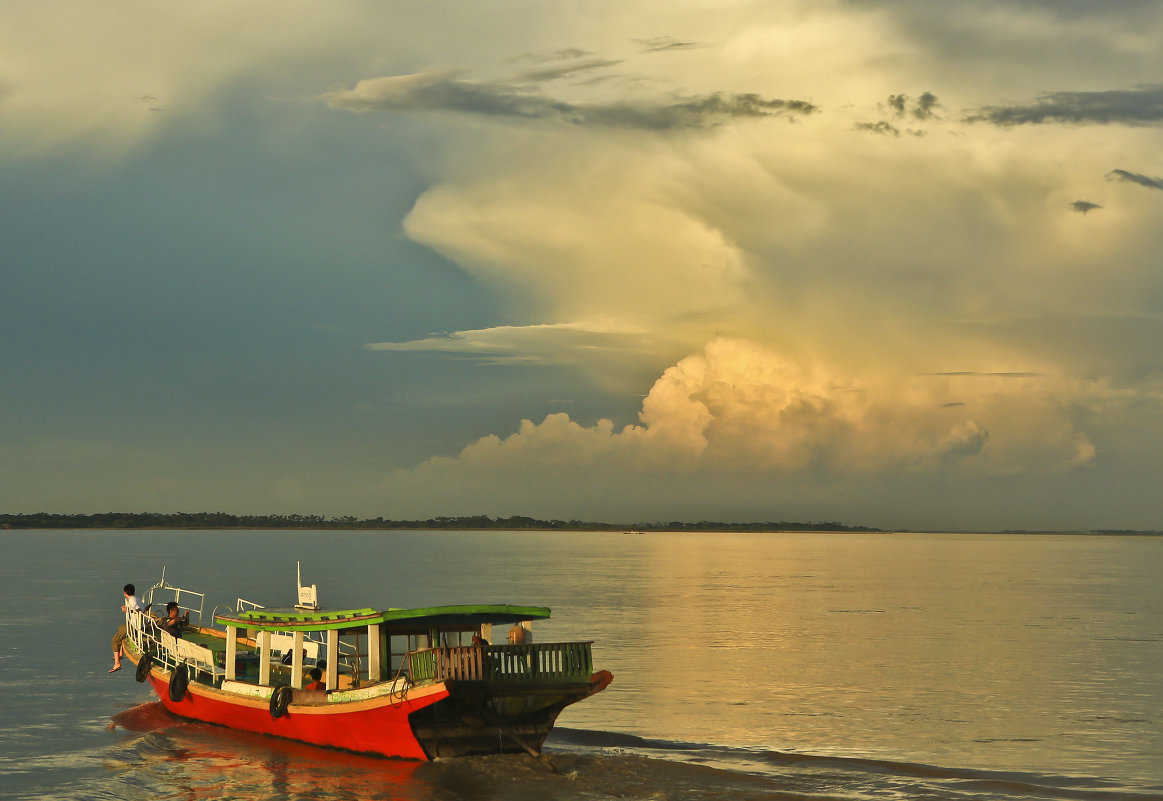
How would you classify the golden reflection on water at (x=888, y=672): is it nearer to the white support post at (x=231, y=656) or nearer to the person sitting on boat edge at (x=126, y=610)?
the white support post at (x=231, y=656)

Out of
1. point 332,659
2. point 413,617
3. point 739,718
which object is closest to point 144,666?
point 332,659

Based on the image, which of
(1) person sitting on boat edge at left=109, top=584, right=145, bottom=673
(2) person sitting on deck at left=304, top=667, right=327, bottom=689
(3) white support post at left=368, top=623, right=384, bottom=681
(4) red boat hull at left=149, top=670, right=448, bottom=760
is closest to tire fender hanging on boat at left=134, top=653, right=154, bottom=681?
(1) person sitting on boat edge at left=109, top=584, right=145, bottom=673

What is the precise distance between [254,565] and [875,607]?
318 feet

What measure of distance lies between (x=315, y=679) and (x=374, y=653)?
11.4ft

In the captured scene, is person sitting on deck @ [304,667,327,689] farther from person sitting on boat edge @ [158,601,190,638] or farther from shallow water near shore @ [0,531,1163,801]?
person sitting on boat edge @ [158,601,190,638]

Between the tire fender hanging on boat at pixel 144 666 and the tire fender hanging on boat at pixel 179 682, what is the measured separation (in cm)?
311

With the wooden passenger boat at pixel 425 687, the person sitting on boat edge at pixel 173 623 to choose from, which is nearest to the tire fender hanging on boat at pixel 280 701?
the wooden passenger boat at pixel 425 687

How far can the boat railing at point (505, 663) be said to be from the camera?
26578 millimetres

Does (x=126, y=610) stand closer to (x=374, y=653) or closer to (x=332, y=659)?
(x=332, y=659)

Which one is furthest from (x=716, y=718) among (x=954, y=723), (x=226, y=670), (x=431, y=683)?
(x=226, y=670)

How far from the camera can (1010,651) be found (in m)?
54.1

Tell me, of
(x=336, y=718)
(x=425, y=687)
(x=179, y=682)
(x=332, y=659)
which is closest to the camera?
→ (x=425, y=687)

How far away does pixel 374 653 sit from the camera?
2828 centimetres

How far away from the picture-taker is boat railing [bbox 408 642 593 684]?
87.2 feet
